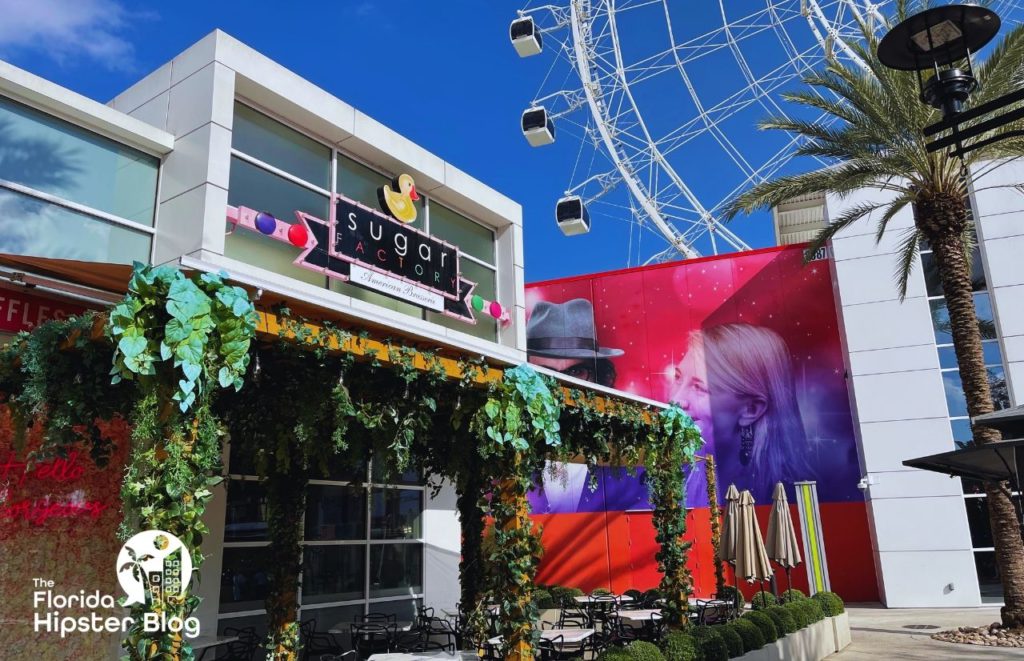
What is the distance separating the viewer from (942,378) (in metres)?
19.0

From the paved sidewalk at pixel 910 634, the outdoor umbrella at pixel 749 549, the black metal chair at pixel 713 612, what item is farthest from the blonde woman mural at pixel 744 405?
the black metal chair at pixel 713 612

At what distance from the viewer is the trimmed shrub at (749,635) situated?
9.07 meters

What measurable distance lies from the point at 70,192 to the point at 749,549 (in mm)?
11198

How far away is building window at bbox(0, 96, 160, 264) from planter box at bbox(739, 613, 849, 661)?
28.7 ft

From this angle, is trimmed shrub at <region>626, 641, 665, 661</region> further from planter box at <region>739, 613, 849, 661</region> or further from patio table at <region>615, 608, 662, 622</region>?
patio table at <region>615, 608, 662, 622</region>

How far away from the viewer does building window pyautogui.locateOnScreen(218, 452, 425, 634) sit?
1036 centimetres

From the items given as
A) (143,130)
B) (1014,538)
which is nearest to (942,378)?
(1014,538)

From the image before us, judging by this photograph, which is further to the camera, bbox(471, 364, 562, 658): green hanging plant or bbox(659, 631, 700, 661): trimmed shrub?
bbox(659, 631, 700, 661): trimmed shrub

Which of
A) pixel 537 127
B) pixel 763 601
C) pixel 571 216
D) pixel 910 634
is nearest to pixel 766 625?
pixel 763 601

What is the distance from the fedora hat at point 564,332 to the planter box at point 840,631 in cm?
1151

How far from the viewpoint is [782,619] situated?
1027 cm

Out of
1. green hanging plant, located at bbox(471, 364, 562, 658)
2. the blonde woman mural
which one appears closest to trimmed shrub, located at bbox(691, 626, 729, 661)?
green hanging plant, located at bbox(471, 364, 562, 658)

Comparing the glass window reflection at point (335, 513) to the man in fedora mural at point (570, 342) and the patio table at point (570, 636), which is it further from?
the man in fedora mural at point (570, 342)

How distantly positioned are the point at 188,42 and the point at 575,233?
16.5m
